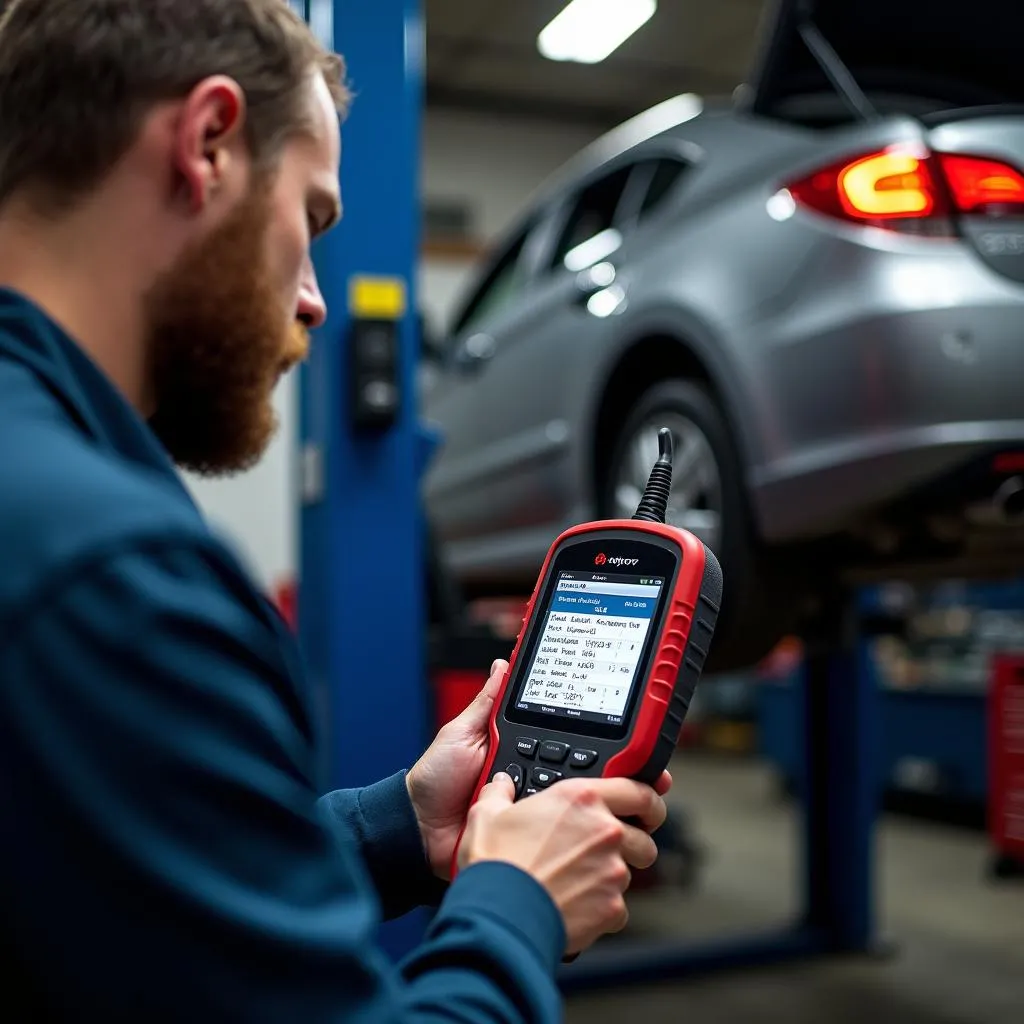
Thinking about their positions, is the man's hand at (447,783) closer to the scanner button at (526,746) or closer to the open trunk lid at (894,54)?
the scanner button at (526,746)

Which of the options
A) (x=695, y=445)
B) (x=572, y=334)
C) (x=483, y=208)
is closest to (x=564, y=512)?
(x=572, y=334)

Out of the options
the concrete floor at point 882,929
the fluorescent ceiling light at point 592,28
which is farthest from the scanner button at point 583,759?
the fluorescent ceiling light at point 592,28

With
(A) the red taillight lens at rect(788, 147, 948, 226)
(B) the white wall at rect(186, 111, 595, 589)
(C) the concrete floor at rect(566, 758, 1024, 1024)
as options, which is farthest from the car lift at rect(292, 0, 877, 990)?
(B) the white wall at rect(186, 111, 595, 589)

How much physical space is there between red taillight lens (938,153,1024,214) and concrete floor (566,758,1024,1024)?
6.08ft

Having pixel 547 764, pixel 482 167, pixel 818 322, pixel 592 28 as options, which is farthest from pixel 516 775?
pixel 482 167

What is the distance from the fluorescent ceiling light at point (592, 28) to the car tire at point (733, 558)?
607 centimetres

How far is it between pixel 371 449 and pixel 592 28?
674cm

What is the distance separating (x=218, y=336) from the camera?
2.56 feet

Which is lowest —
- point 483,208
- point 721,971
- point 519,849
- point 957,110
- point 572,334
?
point 721,971

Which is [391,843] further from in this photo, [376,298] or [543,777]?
[376,298]

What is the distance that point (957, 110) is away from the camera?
2.05 m

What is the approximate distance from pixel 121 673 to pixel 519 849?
0.97ft

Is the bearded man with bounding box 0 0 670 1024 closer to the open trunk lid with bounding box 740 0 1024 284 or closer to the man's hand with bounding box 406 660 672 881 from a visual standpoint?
the man's hand with bounding box 406 660 672 881

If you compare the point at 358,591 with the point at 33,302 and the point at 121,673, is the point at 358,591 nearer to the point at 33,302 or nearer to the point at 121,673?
the point at 33,302
